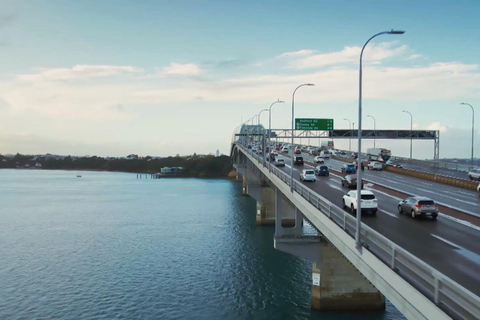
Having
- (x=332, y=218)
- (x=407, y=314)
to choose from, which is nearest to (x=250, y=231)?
(x=332, y=218)

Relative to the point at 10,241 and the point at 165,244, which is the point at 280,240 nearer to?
the point at 165,244

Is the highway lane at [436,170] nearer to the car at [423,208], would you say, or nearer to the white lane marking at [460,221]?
the white lane marking at [460,221]

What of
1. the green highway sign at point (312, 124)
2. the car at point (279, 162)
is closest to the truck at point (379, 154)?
the car at point (279, 162)

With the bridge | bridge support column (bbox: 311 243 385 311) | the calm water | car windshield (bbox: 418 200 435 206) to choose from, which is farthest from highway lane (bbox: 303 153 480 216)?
the calm water

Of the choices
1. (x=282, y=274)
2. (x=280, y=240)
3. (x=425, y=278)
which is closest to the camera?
(x=425, y=278)

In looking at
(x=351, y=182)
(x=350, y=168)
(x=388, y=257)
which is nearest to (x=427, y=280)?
(x=388, y=257)

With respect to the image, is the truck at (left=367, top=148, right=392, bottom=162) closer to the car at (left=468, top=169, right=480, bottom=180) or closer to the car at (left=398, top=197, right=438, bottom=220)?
the car at (left=468, top=169, right=480, bottom=180)

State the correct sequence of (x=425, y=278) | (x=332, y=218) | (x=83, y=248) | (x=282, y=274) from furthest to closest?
1. (x=83, y=248)
2. (x=282, y=274)
3. (x=332, y=218)
4. (x=425, y=278)
